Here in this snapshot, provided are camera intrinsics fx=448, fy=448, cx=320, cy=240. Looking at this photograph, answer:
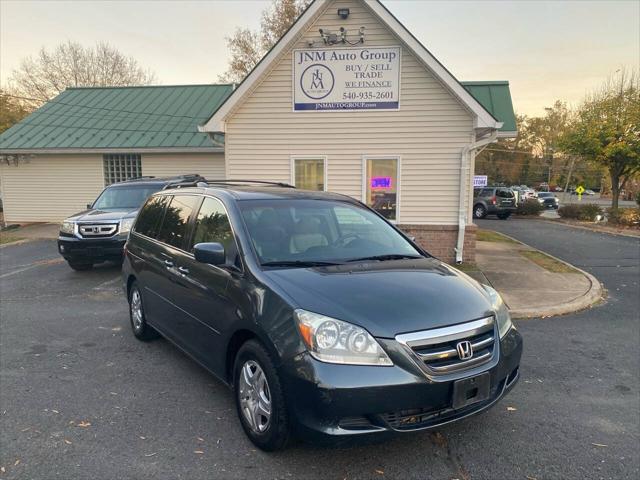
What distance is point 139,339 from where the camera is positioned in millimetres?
5230

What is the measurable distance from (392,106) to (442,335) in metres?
8.09

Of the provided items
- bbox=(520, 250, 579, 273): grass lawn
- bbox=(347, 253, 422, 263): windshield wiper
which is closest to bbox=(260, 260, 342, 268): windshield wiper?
bbox=(347, 253, 422, 263): windshield wiper

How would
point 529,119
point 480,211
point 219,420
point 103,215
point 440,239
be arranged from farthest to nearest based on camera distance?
point 529,119, point 480,211, point 440,239, point 103,215, point 219,420

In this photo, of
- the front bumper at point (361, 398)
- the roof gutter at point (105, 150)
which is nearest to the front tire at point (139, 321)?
the front bumper at point (361, 398)

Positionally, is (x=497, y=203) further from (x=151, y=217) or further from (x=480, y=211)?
(x=151, y=217)

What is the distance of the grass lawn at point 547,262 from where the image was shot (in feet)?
30.7

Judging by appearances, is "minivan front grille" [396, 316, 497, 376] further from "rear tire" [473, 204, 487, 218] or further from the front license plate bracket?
"rear tire" [473, 204, 487, 218]

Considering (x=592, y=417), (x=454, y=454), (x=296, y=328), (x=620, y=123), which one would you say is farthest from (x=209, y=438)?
(x=620, y=123)

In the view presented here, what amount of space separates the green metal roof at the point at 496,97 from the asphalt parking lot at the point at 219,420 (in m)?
6.61

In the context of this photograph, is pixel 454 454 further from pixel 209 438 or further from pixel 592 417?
pixel 209 438

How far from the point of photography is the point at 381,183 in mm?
10266

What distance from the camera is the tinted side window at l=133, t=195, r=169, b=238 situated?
192 inches

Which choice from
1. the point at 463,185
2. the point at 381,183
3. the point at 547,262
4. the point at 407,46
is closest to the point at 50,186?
the point at 381,183

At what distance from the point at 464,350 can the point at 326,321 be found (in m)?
0.85
